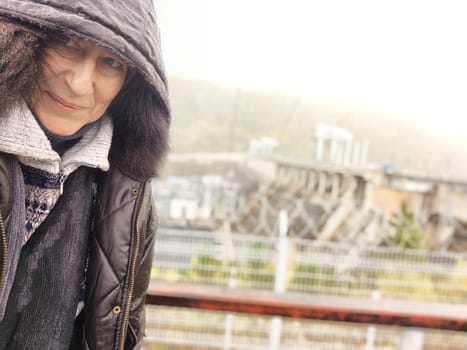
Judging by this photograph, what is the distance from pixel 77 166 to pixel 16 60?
0.13 meters

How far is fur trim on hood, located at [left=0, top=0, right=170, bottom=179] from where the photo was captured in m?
0.34

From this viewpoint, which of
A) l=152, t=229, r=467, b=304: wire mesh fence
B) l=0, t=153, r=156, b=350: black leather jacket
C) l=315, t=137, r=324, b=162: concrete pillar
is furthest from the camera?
l=315, t=137, r=324, b=162: concrete pillar

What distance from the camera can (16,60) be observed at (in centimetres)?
34

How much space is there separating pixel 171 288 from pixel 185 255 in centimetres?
275

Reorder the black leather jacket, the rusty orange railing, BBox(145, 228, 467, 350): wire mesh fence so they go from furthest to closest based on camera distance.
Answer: BBox(145, 228, 467, 350): wire mesh fence, the rusty orange railing, the black leather jacket

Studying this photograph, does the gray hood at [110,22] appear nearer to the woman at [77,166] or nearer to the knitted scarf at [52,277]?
the woman at [77,166]

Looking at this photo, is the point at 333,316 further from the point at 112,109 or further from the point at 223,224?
the point at 223,224

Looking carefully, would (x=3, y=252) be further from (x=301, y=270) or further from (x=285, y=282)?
(x=301, y=270)

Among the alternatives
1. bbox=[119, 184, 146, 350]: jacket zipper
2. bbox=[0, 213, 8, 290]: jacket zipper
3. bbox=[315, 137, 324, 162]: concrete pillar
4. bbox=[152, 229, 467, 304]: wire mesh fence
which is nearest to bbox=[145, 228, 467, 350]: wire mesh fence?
bbox=[152, 229, 467, 304]: wire mesh fence

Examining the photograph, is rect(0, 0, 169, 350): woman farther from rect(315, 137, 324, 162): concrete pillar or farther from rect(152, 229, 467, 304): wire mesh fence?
rect(315, 137, 324, 162): concrete pillar

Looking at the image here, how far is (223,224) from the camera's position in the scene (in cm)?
876

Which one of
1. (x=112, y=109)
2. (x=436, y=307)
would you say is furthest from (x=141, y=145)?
(x=436, y=307)

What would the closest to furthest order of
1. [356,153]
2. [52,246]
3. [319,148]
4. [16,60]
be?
[16,60] < [52,246] < [356,153] < [319,148]

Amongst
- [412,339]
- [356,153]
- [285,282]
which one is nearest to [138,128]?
[412,339]
